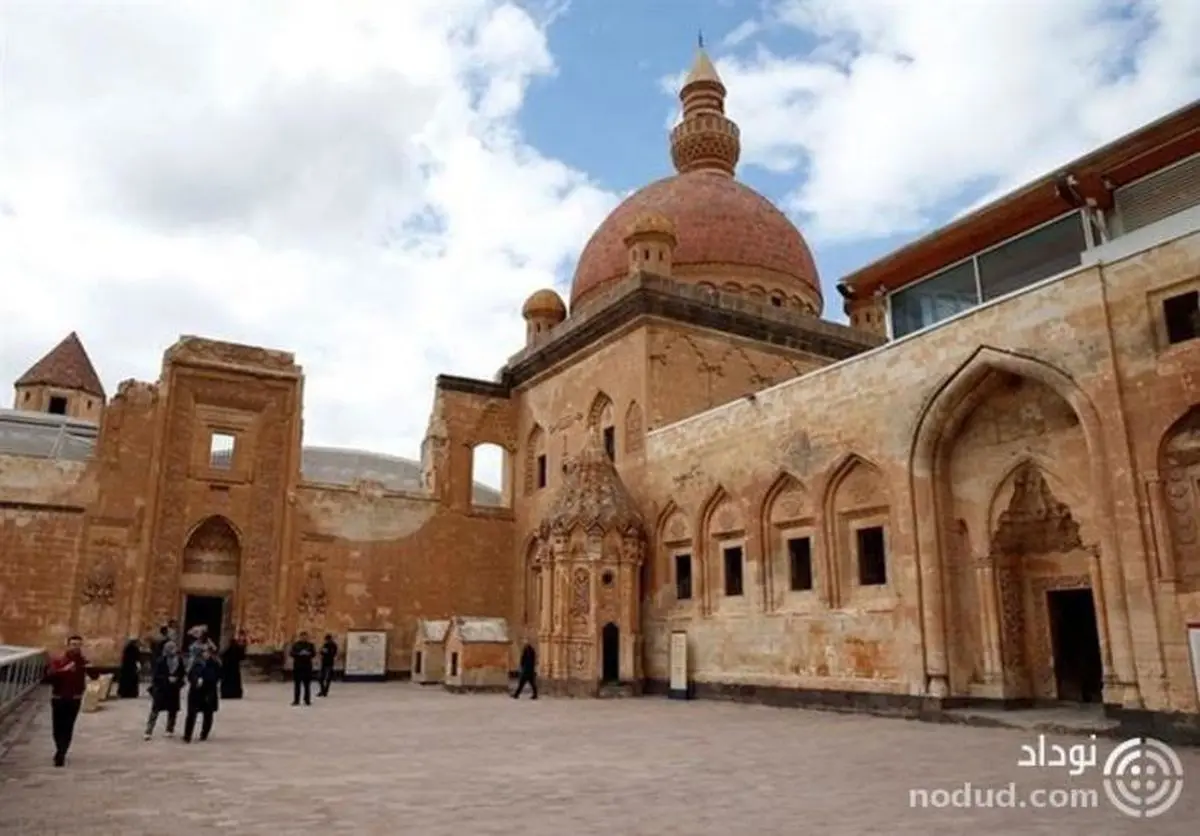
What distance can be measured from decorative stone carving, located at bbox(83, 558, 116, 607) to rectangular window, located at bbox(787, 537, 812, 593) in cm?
1617

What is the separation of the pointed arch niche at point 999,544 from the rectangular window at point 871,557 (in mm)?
1364

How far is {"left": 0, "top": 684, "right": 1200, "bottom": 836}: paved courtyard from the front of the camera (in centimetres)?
565

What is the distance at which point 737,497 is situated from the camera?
58.2ft

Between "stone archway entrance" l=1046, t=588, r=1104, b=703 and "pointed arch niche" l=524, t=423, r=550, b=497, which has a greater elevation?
"pointed arch niche" l=524, t=423, r=550, b=497

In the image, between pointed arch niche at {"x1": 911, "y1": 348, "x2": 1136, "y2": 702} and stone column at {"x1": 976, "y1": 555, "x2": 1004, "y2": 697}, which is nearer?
pointed arch niche at {"x1": 911, "y1": 348, "x2": 1136, "y2": 702}

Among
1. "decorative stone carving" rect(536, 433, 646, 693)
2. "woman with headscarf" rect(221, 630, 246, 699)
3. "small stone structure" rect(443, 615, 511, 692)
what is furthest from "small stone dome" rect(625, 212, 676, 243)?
"woman with headscarf" rect(221, 630, 246, 699)

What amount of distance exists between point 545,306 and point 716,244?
5.72 meters

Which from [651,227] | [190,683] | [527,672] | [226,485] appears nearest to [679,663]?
[527,672]

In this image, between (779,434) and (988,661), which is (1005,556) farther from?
(779,434)

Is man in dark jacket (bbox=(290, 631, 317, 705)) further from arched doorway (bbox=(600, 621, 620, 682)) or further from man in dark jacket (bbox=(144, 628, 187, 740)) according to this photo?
arched doorway (bbox=(600, 621, 620, 682))

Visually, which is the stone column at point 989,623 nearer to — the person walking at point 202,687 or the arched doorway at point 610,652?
the arched doorway at point 610,652

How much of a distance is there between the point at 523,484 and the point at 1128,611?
18.0 m

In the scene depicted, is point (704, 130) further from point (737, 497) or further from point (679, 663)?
point (679, 663)

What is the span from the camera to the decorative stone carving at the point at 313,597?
2319 centimetres
